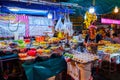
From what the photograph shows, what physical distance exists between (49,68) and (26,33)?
117 inches

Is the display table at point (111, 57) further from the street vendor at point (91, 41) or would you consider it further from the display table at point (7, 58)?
the display table at point (7, 58)

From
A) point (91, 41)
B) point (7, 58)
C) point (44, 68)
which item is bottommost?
point (44, 68)

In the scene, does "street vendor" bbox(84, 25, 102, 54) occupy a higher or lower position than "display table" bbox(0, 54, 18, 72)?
higher

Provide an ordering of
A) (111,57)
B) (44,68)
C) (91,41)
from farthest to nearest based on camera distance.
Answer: (91,41) → (111,57) → (44,68)

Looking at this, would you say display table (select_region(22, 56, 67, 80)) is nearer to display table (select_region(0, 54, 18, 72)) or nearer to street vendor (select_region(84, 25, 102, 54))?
display table (select_region(0, 54, 18, 72))

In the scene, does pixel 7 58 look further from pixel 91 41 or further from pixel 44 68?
pixel 91 41

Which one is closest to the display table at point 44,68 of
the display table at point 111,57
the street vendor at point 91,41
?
the street vendor at point 91,41

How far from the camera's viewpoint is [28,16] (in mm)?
6453

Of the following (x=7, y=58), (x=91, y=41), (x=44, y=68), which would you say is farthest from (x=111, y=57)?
(x=7, y=58)

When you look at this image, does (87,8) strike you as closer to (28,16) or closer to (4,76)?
(28,16)

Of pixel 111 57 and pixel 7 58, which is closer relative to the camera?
pixel 7 58

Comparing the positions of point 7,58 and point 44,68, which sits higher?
point 7,58

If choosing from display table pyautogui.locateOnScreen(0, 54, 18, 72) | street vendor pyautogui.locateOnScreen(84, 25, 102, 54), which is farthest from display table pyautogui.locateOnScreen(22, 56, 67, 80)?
street vendor pyautogui.locateOnScreen(84, 25, 102, 54)

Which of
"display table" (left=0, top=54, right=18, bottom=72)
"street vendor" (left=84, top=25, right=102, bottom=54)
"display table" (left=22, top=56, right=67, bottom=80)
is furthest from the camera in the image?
"street vendor" (left=84, top=25, right=102, bottom=54)
